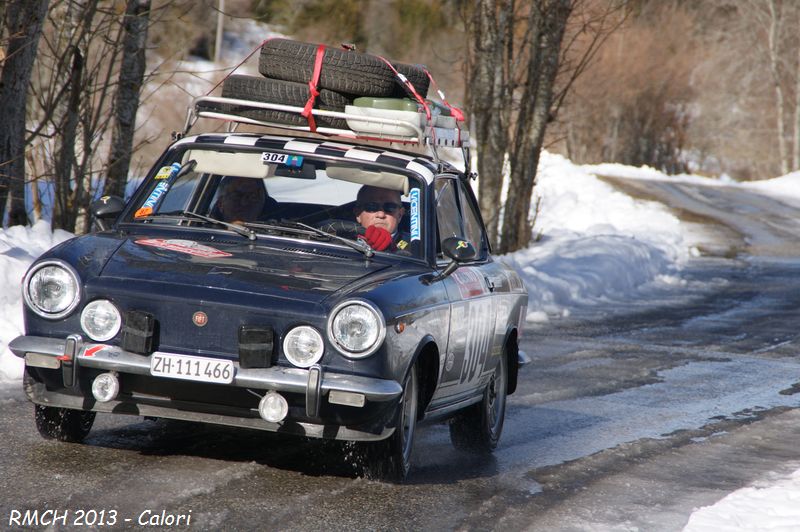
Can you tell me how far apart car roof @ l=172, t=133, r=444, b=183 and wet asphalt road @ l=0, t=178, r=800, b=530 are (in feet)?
5.26

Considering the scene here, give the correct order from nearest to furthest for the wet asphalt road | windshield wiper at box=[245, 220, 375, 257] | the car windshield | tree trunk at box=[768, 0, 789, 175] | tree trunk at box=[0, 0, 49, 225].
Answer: the wet asphalt road < windshield wiper at box=[245, 220, 375, 257] < the car windshield < tree trunk at box=[0, 0, 49, 225] < tree trunk at box=[768, 0, 789, 175]

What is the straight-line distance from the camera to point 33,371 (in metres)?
5.73

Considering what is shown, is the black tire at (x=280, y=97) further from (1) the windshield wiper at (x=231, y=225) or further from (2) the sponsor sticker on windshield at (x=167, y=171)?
(1) the windshield wiper at (x=231, y=225)

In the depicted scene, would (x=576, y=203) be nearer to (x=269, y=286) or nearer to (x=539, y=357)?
(x=539, y=357)

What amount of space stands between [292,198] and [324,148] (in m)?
0.37

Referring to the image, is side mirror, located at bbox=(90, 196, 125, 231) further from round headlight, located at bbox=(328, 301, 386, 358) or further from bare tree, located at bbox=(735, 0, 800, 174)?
bare tree, located at bbox=(735, 0, 800, 174)

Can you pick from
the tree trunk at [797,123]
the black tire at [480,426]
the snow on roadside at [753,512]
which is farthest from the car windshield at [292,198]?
the tree trunk at [797,123]

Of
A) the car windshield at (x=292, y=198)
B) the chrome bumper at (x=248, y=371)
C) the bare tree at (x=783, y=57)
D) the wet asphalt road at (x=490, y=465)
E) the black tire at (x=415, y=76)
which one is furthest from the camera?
the bare tree at (x=783, y=57)

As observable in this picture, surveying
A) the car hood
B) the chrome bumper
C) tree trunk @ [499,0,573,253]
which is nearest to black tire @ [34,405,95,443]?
the chrome bumper

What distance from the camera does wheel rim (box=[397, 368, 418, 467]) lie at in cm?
597

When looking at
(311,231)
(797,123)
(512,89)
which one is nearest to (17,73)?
(311,231)

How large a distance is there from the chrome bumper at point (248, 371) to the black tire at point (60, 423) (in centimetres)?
56

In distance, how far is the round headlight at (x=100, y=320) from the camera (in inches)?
221

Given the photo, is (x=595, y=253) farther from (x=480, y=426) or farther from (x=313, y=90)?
(x=313, y=90)
